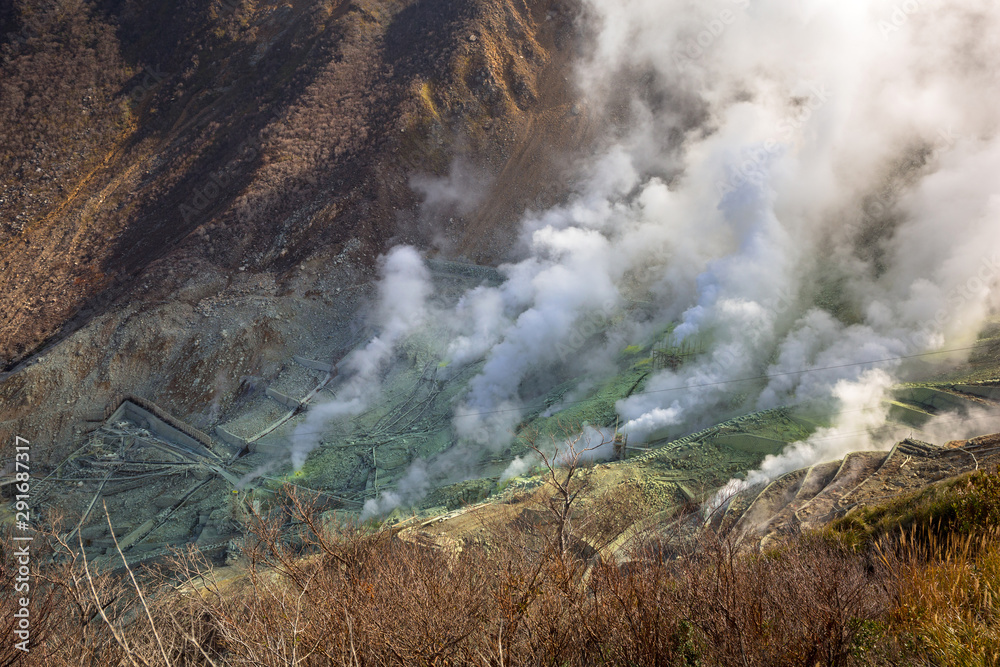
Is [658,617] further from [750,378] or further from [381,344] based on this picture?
[381,344]

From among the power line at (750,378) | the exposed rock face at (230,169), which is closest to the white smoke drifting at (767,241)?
the power line at (750,378)

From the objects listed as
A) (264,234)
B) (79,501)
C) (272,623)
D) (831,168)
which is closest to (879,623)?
(272,623)

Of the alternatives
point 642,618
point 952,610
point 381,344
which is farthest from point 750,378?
point 381,344

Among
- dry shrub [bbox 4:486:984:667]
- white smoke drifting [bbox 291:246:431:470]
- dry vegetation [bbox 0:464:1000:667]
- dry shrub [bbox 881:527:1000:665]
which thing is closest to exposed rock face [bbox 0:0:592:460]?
white smoke drifting [bbox 291:246:431:470]

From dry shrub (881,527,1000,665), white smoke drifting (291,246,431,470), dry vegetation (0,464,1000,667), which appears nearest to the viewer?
dry shrub (881,527,1000,665)

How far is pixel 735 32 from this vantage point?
28.0 m

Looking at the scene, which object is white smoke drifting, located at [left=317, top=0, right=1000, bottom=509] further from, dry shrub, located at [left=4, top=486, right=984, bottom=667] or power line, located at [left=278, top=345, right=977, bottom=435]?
dry shrub, located at [left=4, top=486, right=984, bottom=667]

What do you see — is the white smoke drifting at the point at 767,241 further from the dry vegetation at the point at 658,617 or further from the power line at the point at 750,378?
the dry vegetation at the point at 658,617

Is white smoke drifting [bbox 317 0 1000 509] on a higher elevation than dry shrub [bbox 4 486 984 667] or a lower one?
lower

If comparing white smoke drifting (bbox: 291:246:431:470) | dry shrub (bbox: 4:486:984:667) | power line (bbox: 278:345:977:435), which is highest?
dry shrub (bbox: 4:486:984:667)

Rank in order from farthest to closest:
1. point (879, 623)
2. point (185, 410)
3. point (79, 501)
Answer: point (185, 410), point (79, 501), point (879, 623)

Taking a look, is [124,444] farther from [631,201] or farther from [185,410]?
[631,201]

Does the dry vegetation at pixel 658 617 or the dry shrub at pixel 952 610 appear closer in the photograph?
the dry shrub at pixel 952 610

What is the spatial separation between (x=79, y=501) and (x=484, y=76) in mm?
27123
